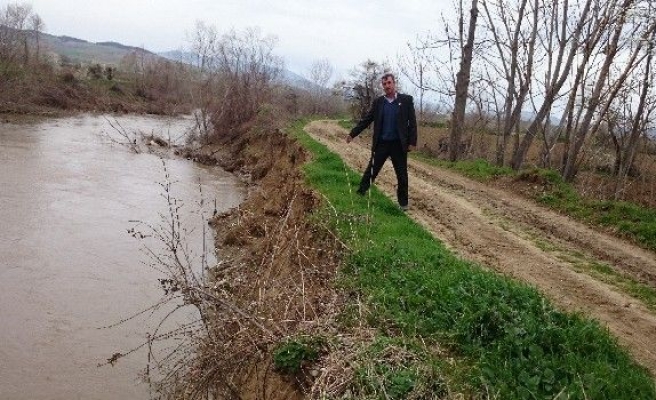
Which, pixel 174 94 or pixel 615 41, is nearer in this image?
pixel 615 41

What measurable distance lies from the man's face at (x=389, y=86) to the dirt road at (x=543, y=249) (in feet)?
6.71

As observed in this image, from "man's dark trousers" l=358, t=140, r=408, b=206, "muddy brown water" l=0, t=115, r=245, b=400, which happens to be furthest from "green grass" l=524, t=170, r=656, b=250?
"muddy brown water" l=0, t=115, r=245, b=400

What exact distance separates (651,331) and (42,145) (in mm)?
22305

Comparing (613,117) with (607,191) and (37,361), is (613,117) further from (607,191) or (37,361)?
(37,361)

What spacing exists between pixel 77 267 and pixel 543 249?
7.39 metres

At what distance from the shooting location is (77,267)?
902 cm

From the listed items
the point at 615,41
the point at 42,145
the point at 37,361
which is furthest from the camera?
the point at 42,145

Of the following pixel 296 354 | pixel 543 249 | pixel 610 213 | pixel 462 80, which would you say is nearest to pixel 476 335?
pixel 296 354

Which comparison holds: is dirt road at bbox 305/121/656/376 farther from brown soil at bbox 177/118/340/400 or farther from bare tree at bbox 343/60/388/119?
bare tree at bbox 343/60/388/119

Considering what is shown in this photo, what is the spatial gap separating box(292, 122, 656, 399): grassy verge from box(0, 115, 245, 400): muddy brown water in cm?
286

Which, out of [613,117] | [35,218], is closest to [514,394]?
[35,218]

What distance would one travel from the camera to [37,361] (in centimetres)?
612

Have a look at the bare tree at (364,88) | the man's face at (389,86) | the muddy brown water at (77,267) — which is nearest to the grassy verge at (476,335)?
the man's face at (389,86)

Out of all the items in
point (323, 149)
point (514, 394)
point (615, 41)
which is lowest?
point (514, 394)
